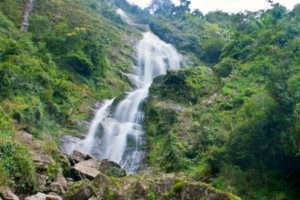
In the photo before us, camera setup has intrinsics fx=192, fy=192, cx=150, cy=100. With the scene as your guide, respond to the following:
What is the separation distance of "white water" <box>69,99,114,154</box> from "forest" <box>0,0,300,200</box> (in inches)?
38.2

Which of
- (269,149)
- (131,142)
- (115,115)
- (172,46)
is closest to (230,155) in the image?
(269,149)

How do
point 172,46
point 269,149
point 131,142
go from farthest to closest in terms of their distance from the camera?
point 172,46, point 131,142, point 269,149

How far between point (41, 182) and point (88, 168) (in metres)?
3.04

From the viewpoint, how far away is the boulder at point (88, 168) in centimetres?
973

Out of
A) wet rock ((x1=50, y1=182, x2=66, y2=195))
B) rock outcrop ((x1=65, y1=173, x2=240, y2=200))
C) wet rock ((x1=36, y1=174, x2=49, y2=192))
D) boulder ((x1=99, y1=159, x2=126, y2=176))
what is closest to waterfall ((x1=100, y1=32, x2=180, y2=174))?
boulder ((x1=99, y1=159, x2=126, y2=176))

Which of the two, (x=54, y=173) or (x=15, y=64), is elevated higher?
(x=15, y=64)

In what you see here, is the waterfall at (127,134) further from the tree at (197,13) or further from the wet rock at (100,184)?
the tree at (197,13)

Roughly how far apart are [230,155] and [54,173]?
775 cm

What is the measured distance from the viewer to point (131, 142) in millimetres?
16172

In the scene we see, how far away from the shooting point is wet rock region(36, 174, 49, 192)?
23.7 ft

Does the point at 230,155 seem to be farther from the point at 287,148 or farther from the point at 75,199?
the point at 75,199

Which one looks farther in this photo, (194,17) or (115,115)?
(194,17)

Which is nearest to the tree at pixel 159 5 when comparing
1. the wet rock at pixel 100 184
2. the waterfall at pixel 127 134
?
the waterfall at pixel 127 134

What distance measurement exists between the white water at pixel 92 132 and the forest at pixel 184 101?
970mm
